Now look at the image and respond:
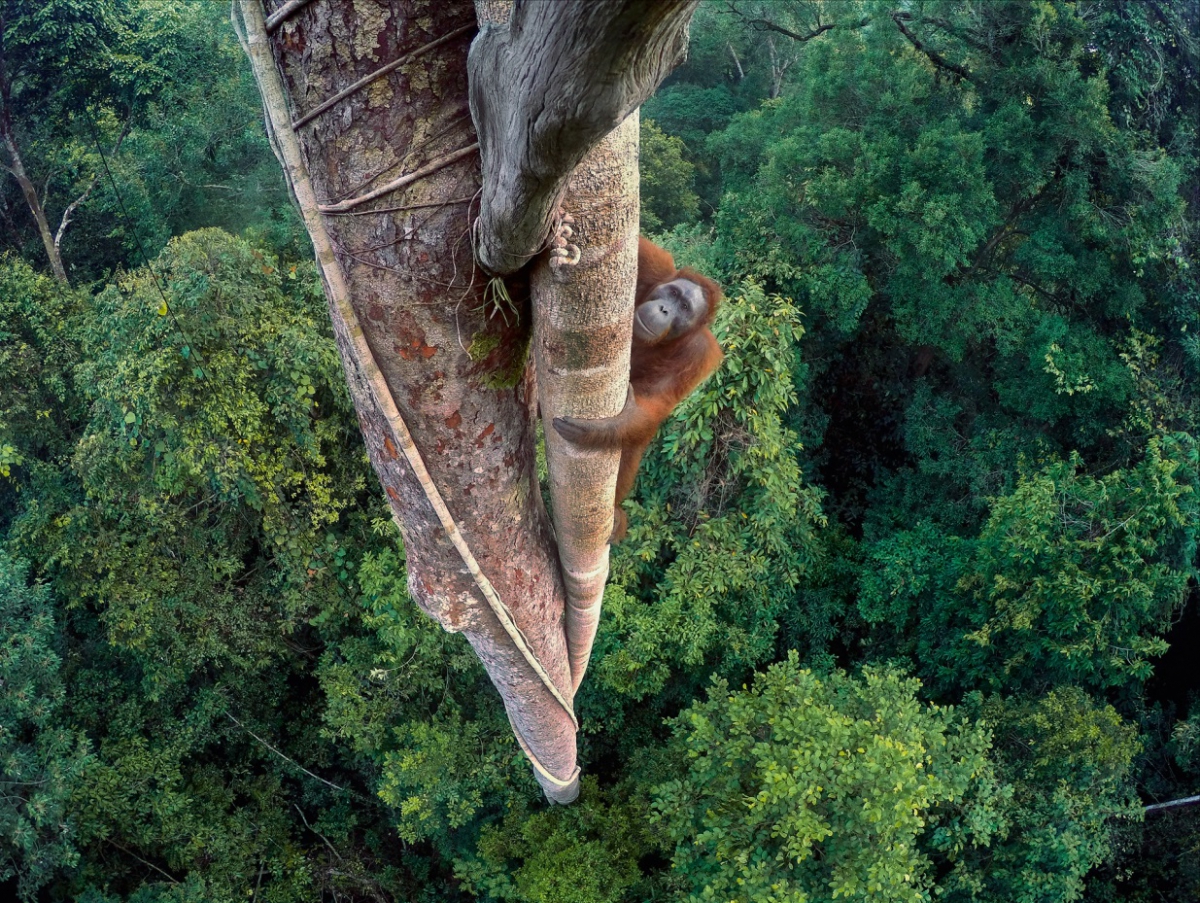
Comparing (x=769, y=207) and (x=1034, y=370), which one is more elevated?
(x=769, y=207)

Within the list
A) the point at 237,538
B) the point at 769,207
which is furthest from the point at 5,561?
the point at 769,207

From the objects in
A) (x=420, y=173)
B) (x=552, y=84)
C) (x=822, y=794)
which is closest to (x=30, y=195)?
(x=822, y=794)

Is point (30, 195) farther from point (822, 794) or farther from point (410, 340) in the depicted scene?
point (410, 340)

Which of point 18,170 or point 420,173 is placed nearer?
point 420,173

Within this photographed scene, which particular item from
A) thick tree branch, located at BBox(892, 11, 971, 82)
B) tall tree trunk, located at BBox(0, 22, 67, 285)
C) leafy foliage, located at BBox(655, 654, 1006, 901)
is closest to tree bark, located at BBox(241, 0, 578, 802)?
leafy foliage, located at BBox(655, 654, 1006, 901)

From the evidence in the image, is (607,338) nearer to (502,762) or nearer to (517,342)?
(517,342)

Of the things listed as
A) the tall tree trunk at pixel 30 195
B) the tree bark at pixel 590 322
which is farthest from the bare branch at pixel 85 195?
the tree bark at pixel 590 322

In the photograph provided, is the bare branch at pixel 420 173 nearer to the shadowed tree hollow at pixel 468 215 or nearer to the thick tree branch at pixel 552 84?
the shadowed tree hollow at pixel 468 215
